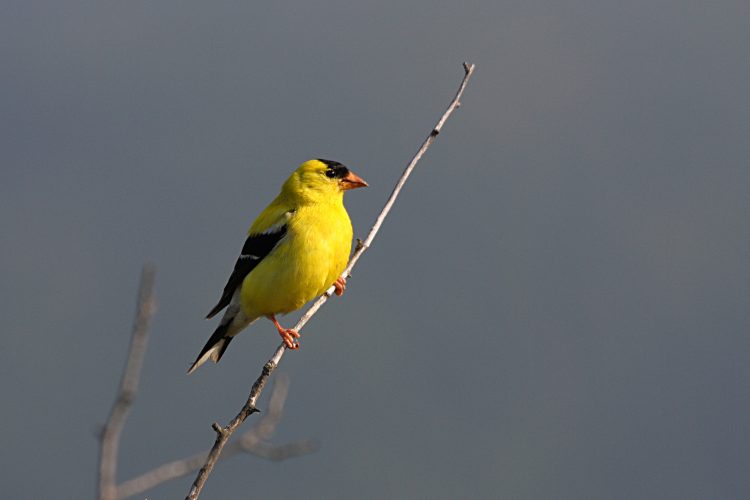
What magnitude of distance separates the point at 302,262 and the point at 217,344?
3.66ft

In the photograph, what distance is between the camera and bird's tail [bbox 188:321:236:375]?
7060mm

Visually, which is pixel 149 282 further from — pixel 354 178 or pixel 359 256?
pixel 354 178

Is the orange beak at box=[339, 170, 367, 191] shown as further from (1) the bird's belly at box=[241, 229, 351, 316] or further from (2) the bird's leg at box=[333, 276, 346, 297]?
(2) the bird's leg at box=[333, 276, 346, 297]

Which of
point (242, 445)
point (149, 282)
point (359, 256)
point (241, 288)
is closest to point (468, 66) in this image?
point (359, 256)

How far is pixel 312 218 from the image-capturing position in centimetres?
675

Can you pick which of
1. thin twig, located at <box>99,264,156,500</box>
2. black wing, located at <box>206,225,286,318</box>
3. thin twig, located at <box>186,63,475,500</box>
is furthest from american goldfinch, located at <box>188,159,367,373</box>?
thin twig, located at <box>99,264,156,500</box>

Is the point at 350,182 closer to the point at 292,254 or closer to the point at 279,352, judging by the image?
the point at 292,254

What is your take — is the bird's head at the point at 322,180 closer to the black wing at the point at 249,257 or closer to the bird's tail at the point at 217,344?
the black wing at the point at 249,257

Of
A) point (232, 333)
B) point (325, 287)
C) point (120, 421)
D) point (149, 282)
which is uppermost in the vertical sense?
point (149, 282)

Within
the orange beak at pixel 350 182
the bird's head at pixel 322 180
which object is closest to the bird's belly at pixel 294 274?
the bird's head at pixel 322 180

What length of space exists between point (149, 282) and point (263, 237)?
4.92m

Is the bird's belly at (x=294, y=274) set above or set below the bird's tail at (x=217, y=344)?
above

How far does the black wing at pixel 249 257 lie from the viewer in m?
6.79

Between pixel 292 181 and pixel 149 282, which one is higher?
pixel 149 282
